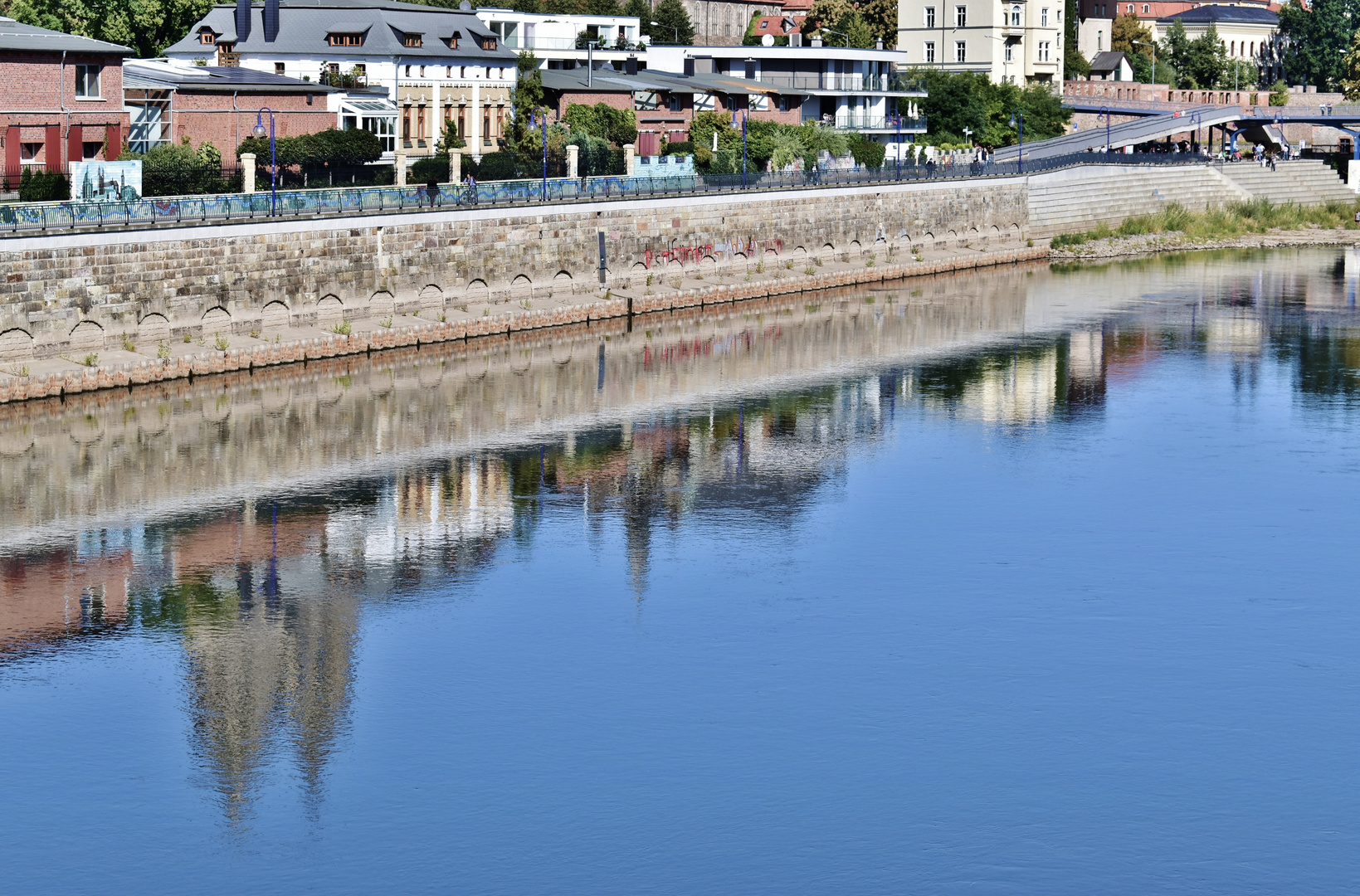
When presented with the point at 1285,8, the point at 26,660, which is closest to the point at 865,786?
the point at 26,660

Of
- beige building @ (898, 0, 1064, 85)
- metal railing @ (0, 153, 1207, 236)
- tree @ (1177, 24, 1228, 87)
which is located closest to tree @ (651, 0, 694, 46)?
beige building @ (898, 0, 1064, 85)

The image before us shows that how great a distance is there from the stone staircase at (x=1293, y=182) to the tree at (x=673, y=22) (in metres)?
42.0

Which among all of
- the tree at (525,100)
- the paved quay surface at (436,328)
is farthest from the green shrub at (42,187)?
the tree at (525,100)

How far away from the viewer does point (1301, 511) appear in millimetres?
41969

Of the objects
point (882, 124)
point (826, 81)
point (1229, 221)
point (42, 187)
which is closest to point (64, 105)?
point (42, 187)

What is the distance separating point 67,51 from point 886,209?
3818cm

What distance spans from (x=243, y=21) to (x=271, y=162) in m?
21.6

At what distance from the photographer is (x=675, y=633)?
1310 inches

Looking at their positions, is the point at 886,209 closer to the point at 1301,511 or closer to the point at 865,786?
the point at 1301,511

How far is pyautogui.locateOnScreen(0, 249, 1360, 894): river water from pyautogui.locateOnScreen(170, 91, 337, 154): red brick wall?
15.7 metres

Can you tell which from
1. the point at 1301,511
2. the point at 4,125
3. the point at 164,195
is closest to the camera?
the point at 1301,511

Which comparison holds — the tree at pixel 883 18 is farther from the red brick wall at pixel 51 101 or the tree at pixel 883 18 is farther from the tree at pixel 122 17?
the red brick wall at pixel 51 101

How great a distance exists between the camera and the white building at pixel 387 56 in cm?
7950

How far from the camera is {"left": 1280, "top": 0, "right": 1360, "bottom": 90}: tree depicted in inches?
6309
